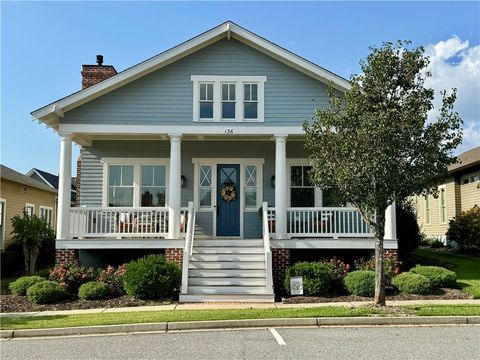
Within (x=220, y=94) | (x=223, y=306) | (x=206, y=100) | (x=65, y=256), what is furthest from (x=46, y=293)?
(x=220, y=94)

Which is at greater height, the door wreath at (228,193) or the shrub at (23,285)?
the door wreath at (228,193)

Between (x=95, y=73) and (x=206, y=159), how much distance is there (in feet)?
16.9

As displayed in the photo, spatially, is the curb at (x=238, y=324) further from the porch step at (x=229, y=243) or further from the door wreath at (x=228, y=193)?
the door wreath at (x=228, y=193)

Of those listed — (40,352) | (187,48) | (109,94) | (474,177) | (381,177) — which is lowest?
(40,352)

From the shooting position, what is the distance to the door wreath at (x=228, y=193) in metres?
16.5

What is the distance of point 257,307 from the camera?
10.9m

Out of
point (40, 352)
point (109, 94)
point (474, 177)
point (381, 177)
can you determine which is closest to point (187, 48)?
point (109, 94)

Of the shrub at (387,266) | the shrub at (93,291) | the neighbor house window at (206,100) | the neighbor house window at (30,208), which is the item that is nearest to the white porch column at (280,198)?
the shrub at (387,266)

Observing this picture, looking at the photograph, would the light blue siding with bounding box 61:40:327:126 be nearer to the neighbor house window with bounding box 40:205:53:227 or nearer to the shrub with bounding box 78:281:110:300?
the shrub with bounding box 78:281:110:300

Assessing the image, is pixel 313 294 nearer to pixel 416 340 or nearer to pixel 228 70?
pixel 416 340

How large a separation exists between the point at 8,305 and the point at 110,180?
19.2 ft

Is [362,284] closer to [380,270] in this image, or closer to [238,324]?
[380,270]

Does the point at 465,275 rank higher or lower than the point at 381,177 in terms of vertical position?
lower

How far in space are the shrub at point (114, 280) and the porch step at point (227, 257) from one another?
1.93 metres
